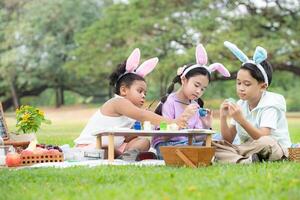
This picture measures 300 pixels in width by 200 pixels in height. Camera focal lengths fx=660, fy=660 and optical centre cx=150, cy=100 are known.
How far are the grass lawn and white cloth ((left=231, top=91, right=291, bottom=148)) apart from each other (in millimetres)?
643

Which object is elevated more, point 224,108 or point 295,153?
point 224,108

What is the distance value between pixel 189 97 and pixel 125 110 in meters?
0.54

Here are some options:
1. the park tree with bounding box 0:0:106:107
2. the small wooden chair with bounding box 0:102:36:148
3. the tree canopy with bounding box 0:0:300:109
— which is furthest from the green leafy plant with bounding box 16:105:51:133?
the park tree with bounding box 0:0:106:107

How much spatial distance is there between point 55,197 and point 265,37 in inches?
770

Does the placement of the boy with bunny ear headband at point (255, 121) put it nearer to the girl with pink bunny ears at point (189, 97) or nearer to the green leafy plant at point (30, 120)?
the girl with pink bunny ears at point (189, 97)

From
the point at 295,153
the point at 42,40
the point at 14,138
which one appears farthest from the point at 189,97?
the point at 42,40

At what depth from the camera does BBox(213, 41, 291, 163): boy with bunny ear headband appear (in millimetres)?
5016

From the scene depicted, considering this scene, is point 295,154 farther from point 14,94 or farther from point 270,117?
point 14,94

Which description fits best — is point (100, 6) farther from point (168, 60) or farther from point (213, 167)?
point (213, 167)

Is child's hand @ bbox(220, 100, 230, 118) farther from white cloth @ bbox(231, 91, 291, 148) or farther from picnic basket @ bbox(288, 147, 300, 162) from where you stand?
picnic basket @ bbox(288, 147, 300, 162)

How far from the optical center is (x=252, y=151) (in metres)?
5.06

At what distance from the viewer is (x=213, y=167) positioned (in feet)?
14.6

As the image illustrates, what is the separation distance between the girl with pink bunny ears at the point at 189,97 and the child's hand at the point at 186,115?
24 cm

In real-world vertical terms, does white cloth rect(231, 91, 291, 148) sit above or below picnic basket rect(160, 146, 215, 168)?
above
